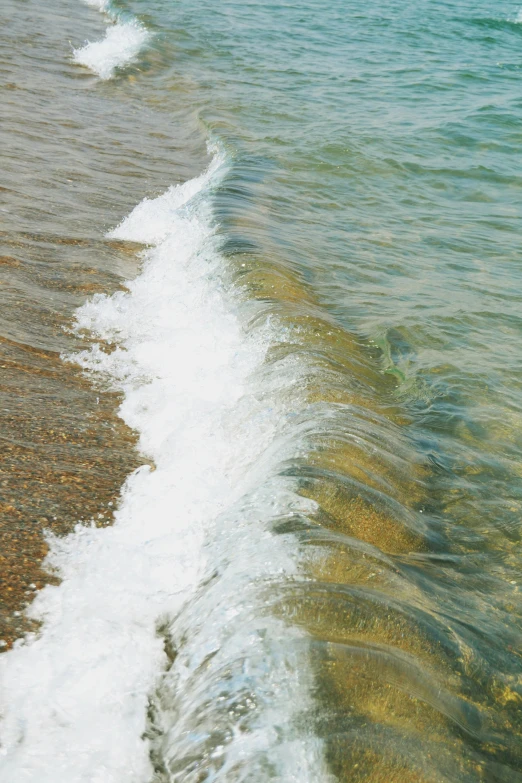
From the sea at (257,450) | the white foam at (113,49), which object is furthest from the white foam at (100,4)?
the sea at (257,450)

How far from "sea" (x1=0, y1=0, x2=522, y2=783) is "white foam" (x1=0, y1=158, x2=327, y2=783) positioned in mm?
14

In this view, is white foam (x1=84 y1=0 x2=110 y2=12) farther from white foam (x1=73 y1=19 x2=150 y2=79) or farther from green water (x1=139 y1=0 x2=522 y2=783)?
green water (x1=139 y1=0 x2=522 y2=783)

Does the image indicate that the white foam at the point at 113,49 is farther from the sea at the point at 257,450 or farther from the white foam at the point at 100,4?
the sea at the point at 257,450

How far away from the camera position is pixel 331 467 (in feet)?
13.5

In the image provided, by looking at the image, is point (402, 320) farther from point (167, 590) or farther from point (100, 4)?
point (100, 4)

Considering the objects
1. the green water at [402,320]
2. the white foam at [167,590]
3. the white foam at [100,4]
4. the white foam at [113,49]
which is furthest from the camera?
the white foam at [100,4]

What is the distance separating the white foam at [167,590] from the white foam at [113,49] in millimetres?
9858

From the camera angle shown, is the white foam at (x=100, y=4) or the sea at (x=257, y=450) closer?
the sea at (x=257, y=450)

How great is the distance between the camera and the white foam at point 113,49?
1430 cm

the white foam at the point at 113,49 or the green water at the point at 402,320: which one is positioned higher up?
the white foam at the point at 113,49

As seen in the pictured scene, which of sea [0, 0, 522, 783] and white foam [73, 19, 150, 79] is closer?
sea [0, 0, 522, 783]

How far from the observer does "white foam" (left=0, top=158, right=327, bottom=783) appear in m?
2.71

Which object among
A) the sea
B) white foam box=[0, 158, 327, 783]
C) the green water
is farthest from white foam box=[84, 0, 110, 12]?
white foam box=[0, 158, 327, 783]

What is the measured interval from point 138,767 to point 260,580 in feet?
2.83
